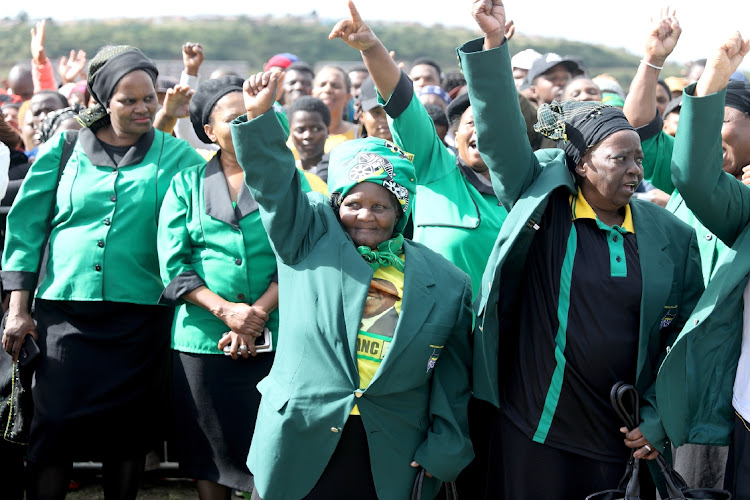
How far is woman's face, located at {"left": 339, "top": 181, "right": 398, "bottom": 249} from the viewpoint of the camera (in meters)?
3.51

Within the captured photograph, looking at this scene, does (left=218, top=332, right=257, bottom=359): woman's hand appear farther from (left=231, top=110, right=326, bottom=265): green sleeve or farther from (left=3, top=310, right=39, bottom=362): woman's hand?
(left=3, top=310, right=39, bottom=362): woman's hand

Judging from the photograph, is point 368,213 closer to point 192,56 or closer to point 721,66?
point 721,66

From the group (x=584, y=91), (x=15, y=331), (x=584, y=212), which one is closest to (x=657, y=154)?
(x=584, y=212)

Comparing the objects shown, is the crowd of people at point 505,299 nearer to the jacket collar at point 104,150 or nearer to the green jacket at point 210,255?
the green jacket at point 210,255

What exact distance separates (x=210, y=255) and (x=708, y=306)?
229 cm

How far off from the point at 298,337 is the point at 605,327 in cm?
116

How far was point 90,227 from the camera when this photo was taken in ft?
14.9

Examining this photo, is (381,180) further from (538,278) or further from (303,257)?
(538,278)

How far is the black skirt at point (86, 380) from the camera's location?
180 inches

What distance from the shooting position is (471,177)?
4426 millimetres

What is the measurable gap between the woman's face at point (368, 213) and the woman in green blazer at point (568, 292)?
43cm

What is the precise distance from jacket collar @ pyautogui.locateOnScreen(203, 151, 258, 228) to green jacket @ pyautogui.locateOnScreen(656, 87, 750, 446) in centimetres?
201

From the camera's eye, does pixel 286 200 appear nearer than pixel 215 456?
Yes

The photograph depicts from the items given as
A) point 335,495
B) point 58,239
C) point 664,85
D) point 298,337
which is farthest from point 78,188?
point 664,85
